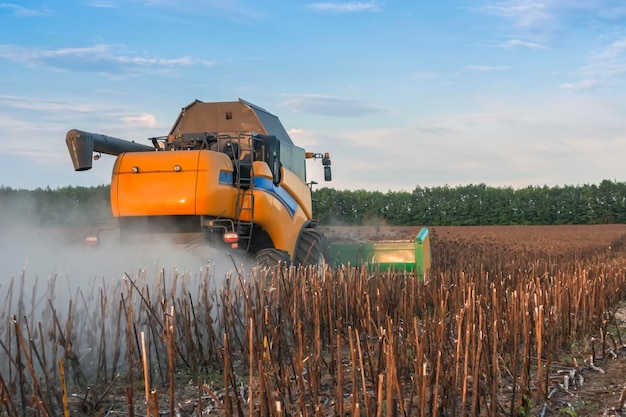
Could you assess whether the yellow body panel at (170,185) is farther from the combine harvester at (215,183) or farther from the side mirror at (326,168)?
the side mirror at (326,168)

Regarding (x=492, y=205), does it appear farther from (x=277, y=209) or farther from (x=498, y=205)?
(x=277, y=209)

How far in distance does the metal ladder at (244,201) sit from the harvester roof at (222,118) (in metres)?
1.10

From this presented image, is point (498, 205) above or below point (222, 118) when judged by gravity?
below

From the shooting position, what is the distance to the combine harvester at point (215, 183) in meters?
8.52

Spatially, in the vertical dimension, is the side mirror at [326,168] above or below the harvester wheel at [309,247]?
above

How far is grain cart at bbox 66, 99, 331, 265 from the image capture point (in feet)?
27.9

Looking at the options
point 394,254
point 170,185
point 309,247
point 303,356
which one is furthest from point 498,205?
point 303,356

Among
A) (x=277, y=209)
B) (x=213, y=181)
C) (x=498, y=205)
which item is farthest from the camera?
(x=498, y=205)

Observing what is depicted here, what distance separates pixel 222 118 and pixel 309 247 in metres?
2.36

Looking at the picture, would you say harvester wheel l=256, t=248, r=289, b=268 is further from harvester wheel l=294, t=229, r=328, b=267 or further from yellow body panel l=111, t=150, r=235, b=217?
harvester wheel l=294, t=229, r=328, b=267

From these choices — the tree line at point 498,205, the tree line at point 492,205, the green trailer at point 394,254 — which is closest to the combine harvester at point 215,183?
the green trailer at point 394,254

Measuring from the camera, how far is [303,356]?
17.1 feet

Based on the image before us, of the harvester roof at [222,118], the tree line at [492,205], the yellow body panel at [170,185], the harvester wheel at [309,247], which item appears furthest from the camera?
the tree line at [492,205]

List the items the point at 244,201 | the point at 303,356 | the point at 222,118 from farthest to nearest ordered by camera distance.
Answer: the point at 222,118
the point at 244,201
the point at 303,356
